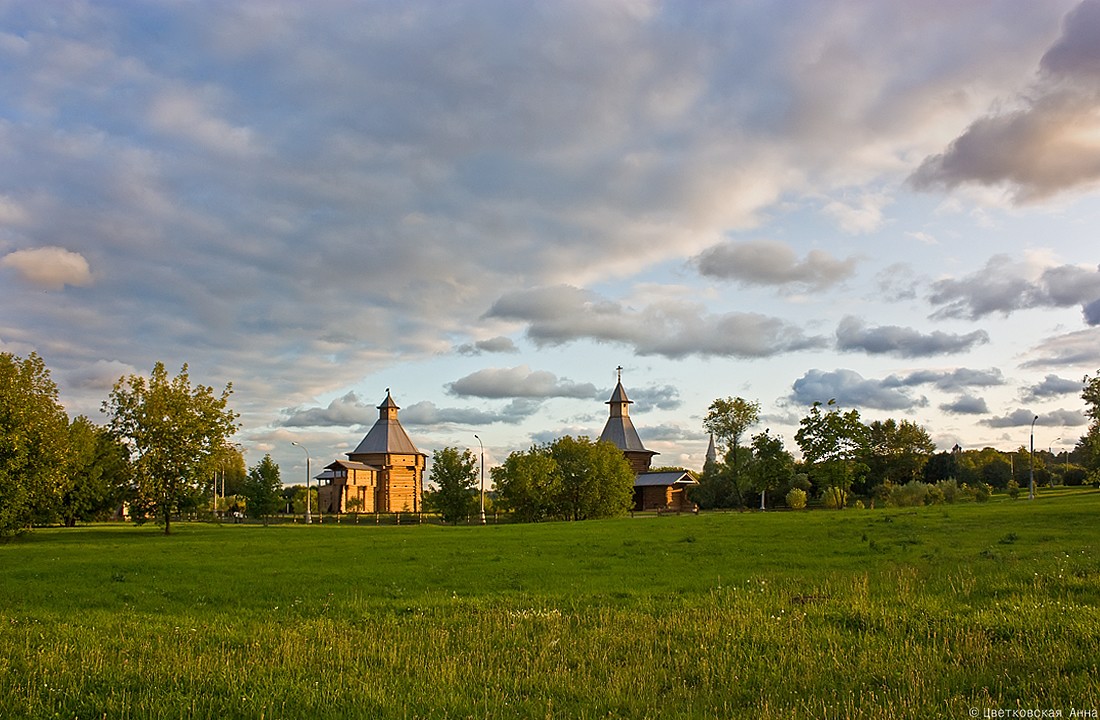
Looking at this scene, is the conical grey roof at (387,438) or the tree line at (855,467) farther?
the conical grey roof at (387,438)

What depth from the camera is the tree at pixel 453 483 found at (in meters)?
77.5

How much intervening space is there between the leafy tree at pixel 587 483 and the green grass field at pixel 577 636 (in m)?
49.9

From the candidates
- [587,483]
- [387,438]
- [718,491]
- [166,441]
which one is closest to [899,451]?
[718,491]

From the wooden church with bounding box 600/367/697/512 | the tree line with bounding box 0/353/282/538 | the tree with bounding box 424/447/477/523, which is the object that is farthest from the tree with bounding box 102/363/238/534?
the wooden church with bounding box 600/367/697/512

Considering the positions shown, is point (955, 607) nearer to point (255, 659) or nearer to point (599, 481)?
point (255, 659)

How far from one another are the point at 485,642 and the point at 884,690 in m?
6.24

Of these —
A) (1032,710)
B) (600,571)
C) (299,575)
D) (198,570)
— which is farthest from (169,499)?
(1032,710)

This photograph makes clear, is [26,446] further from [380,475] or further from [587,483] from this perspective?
[380,475]

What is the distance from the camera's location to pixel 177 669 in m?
11.5

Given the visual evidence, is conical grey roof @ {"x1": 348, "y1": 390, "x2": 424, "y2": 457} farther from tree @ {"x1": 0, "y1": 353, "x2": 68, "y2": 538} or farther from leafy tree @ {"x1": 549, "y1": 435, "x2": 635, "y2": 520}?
tree @ {"x1": 0, "y1": 353, "x2": 68, "y2": 538}

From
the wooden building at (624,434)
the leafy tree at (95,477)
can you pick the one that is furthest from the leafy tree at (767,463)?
the leafy tree at (95,477)

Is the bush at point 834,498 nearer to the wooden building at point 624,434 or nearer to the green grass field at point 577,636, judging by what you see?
the wooden building at point 624,434

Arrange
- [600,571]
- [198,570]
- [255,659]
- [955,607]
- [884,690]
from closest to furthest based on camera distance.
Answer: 1. [884,690]
2. [255,659]
3. [955,607]
4. [600,571]
5. [198,570]

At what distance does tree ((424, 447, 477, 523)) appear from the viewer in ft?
254
